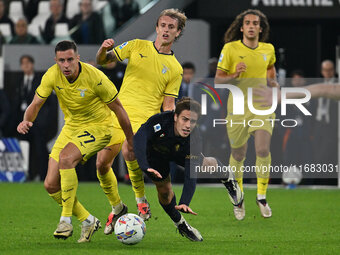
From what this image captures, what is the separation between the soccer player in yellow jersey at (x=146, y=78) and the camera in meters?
9.78

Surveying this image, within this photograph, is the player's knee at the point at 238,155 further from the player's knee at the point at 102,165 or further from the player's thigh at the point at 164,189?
the player's thigh at the point at 164,189

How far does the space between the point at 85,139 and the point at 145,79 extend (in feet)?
5.07

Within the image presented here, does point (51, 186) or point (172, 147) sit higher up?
point (172, 147)

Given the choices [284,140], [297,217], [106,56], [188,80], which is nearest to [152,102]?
[106,56]

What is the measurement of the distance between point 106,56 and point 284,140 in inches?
264

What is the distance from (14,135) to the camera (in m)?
16.7

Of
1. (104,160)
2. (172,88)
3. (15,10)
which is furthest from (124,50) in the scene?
(15,10)

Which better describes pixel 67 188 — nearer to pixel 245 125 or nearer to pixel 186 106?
pixel 186 106

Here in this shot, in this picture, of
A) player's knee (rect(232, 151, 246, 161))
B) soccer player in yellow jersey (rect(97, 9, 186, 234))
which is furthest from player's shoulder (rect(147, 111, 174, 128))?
player's knee (rect(232, 151, 246, 161))

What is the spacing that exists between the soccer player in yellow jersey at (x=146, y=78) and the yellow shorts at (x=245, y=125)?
55.9 inches

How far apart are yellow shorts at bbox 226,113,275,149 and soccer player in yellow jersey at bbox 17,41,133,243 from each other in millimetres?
2618

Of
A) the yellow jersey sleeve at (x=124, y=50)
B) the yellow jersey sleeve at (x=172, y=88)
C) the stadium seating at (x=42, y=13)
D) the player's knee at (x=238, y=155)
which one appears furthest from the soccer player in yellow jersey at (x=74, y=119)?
the stadium seating at (x=42, y=13)

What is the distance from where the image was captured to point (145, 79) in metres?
9.87

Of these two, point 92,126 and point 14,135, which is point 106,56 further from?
point 14,135
